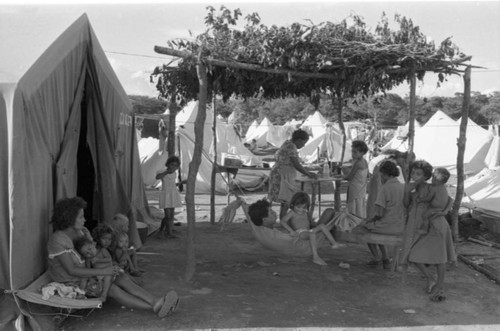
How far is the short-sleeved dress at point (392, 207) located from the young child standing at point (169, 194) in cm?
297

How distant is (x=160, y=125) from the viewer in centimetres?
1221

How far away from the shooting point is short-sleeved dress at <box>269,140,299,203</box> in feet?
24.9

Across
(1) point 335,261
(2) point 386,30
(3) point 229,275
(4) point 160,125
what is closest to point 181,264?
(3) point 229,275

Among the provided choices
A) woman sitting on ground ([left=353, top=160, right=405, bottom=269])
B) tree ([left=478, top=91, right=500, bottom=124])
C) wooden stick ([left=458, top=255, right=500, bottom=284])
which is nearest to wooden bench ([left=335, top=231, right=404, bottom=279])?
woman sitting on ground ([left=353, top=160, right=405, bottom=269])

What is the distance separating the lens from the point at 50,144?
4.72 metres

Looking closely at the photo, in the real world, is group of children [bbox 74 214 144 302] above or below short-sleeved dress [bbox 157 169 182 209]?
below

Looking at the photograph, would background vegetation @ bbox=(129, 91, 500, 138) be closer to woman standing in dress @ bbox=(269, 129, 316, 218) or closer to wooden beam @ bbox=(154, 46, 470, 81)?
woman standing in dress @ bbox=(269, 129, 316, 218)

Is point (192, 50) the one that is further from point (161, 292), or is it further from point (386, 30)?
point (161, 292)

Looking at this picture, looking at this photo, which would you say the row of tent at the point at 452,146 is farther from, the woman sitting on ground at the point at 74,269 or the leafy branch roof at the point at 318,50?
the woman sitting on ground at the point at 74,269

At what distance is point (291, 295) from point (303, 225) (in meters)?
1.07

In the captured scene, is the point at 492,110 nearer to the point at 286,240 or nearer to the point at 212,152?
the point at 212,152

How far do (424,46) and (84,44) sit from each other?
3.60 meters

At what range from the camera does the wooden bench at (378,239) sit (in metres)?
5.52

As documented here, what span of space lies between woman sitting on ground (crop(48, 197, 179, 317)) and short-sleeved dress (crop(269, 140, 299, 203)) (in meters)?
3.46
